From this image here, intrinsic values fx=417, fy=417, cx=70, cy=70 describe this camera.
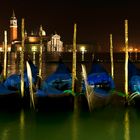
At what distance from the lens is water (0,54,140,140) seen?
687cm

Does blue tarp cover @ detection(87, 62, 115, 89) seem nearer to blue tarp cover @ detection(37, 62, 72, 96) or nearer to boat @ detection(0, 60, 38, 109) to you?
blue tarp cover @ detection(37, 62, 72, 96)

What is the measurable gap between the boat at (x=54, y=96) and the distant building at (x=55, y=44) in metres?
71.3

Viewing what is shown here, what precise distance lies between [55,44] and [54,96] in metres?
74.8

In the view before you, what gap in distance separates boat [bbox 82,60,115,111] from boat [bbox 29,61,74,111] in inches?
20.0

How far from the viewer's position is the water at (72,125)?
22.5 ft

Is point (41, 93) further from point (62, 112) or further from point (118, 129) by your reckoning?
point (118, 129)

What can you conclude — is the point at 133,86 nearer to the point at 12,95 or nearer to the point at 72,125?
the point at 72,125

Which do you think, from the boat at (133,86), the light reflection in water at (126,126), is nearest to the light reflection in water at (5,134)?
the light reflection in water at (126,126)

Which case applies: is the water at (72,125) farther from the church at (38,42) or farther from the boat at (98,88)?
the church at (38,42)

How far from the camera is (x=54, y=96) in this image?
8.46 m

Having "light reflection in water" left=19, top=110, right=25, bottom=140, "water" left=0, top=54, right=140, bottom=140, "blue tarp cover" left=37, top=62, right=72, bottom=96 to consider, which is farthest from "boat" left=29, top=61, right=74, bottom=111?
"light reflection in water" left=19, top=110, right=25, bottom=140

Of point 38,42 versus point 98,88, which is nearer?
point 98,88

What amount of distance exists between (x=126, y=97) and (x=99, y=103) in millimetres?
814

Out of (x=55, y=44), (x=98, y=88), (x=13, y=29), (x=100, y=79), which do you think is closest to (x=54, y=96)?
(x=98, y=88)
